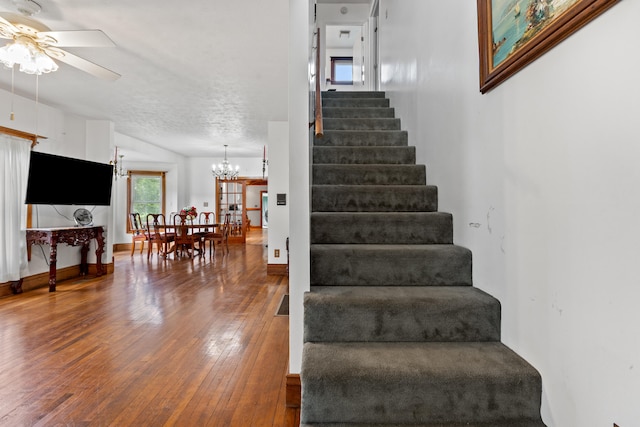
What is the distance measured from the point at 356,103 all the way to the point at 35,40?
328 cm

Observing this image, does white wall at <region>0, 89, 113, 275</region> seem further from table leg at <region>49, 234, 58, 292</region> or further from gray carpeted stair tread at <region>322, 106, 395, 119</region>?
gray carpeted stair tread at <region>322, 106, 395, 119</region>

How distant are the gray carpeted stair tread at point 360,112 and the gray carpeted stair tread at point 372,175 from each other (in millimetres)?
1432

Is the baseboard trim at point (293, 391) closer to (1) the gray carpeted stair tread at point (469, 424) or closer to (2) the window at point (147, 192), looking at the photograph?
(1) the gray carpeted stair tread at point (469, 424)

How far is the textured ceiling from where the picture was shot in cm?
250

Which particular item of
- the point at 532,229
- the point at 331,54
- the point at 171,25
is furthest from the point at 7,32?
the point at 331,54

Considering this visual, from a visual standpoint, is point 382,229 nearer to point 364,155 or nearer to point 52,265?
point 364,155

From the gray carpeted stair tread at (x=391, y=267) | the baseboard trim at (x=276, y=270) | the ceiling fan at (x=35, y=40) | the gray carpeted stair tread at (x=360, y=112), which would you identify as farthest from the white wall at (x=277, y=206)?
the gray carpeted stair tread at (x=391, y=267)

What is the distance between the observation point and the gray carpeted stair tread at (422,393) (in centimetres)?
120

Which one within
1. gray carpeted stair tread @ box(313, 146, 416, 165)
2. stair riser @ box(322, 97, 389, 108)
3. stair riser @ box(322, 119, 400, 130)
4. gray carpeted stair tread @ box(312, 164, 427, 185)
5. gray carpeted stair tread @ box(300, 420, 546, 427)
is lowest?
gray carpeted stair tread @ box(300, 420, 546, 427)

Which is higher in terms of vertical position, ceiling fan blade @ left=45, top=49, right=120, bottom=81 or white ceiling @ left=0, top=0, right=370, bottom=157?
white ceiling @ left=0, top=0, right=370, bottom=157

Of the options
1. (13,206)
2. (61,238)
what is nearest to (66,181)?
(13,206)

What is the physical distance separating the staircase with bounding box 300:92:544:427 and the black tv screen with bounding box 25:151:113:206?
4.19 meters

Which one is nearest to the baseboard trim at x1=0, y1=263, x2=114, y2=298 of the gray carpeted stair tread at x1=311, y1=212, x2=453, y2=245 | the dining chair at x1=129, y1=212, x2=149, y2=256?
the dining chair at x1=129, y1=212, x2=149, y2=256

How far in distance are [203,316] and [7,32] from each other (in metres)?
2.85
